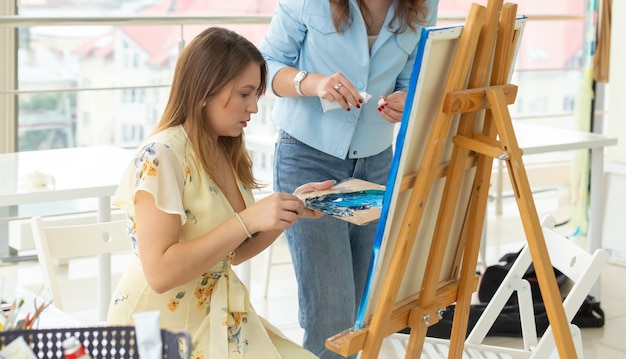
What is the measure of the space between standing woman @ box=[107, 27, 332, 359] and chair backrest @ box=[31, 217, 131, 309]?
0.40m

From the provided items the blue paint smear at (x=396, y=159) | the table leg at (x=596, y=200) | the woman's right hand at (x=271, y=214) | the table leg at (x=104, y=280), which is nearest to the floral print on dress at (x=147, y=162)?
the woman's right hand at (x=271, y=214)

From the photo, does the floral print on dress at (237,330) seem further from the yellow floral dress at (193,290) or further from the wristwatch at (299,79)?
the wristwatch at (299,79)

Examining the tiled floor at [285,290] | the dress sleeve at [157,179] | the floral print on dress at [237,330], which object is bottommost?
the tiled floor at [285,290]

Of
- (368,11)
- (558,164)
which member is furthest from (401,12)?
(558,164)

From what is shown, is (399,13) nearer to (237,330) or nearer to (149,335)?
(237,330)

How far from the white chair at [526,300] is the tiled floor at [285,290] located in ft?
3.68

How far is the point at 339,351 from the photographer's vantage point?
173 cm

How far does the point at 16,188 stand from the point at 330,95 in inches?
42.8

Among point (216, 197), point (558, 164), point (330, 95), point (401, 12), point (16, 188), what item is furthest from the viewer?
point (558, 164)

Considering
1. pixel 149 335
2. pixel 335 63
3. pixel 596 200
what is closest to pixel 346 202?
pixel 335 63

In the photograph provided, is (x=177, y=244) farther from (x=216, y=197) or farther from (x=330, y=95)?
(x=330, y=95)

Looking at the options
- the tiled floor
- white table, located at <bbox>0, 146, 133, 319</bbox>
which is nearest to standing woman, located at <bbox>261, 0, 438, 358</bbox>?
white table, located at <bbox>0, 146, 133, 319</bbox>

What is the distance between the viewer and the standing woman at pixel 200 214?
182cm

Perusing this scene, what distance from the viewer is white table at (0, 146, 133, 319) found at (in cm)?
271
